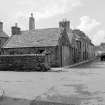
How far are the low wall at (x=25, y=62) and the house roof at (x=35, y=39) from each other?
5.18 meters

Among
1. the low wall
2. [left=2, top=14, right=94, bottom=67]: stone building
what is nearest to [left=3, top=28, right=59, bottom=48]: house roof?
[left=2, top=14, right=94, bottom=67]: stone building

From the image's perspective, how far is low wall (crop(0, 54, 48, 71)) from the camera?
64.0ft

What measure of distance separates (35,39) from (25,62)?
295 inches

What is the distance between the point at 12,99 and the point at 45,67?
1259 cm

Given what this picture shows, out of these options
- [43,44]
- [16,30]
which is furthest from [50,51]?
[16,30]

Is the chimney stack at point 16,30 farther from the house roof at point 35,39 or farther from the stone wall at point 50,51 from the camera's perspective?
the stone wall at point 50,51

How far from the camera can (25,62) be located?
66.4 ft

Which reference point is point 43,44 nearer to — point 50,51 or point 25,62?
point 50,51

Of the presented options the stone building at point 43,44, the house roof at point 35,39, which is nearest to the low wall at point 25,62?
the stone building at point 43,44

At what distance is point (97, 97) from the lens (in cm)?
699

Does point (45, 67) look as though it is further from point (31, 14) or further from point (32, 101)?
point (31, 14)

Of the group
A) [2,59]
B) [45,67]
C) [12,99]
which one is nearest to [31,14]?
[2,59]

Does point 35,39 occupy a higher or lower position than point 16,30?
lower

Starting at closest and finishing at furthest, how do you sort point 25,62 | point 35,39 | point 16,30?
point 25,62, point 35,39, point 16,30
